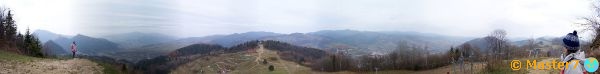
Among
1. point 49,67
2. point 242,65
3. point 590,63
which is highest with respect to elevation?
point 590,63

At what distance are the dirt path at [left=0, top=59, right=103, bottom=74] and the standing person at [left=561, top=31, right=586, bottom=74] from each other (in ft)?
131

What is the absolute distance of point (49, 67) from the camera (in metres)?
A: 43.1

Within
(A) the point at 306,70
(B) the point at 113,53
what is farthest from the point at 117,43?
(A) the point at 306,70

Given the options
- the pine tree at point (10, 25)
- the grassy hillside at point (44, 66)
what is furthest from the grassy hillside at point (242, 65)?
the grassy hillside at point (44, 66)

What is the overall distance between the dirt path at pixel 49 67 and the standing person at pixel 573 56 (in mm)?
39875

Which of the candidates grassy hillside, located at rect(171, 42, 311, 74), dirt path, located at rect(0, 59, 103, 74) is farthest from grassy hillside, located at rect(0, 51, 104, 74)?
grassy hillside, located at rect(171, 42, 311, 74)

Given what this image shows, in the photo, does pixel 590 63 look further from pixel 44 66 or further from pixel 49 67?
pixel 44 66

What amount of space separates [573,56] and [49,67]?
4223cm

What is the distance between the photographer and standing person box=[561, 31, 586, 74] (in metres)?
6.81

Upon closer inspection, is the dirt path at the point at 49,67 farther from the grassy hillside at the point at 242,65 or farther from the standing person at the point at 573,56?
the grassy hillside at the point at 242,65

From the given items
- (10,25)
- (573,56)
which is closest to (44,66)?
(573,56)

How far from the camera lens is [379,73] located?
103 m

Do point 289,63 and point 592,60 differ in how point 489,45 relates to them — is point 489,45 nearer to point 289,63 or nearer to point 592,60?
point 289,63

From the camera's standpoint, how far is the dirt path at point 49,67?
41.0 m
